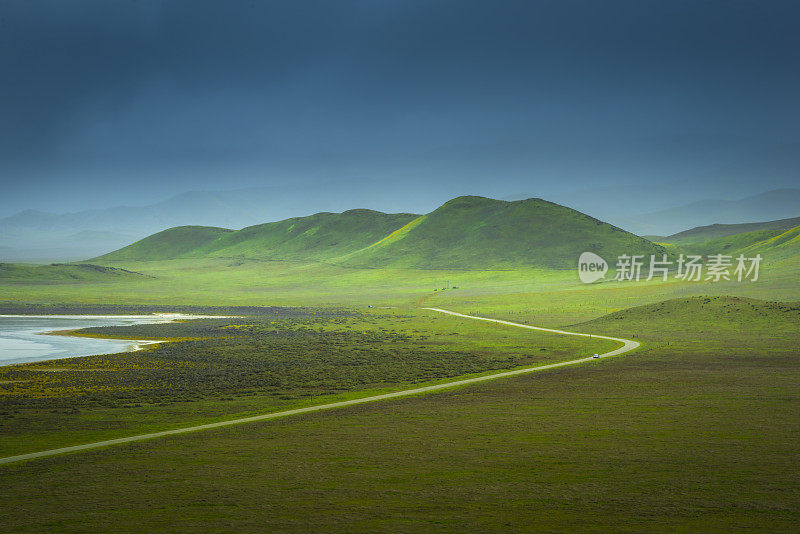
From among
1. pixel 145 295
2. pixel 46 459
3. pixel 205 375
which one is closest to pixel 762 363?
pixel 205 375

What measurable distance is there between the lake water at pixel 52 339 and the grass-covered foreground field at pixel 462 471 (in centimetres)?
4050

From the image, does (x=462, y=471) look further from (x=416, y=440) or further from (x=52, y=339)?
(x=52, y=339)

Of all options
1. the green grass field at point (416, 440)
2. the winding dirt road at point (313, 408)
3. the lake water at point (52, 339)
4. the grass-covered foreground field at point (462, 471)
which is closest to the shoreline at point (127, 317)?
the lake water at point (52, 339)

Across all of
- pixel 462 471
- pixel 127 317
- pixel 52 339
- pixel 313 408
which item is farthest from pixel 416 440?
pixel 127 317

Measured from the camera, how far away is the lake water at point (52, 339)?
6819 centimetres

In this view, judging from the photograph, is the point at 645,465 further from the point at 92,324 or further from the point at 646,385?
the point at 92,324

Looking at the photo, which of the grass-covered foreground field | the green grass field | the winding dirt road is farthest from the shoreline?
the grass-covered foreground field

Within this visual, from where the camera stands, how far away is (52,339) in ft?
263

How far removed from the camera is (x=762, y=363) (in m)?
60.1

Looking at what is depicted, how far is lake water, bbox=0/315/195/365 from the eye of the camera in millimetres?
68188

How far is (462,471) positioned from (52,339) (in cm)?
6704

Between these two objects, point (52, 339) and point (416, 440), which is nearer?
point (416, 440)

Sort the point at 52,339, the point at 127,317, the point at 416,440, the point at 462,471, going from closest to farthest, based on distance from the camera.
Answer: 1. the point at 462,471
2. the point at 416,440
3. the point at 52,339
4. the point at 127,317

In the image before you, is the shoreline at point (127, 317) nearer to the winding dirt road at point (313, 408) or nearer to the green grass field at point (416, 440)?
the green grass field at point (416, 440)
